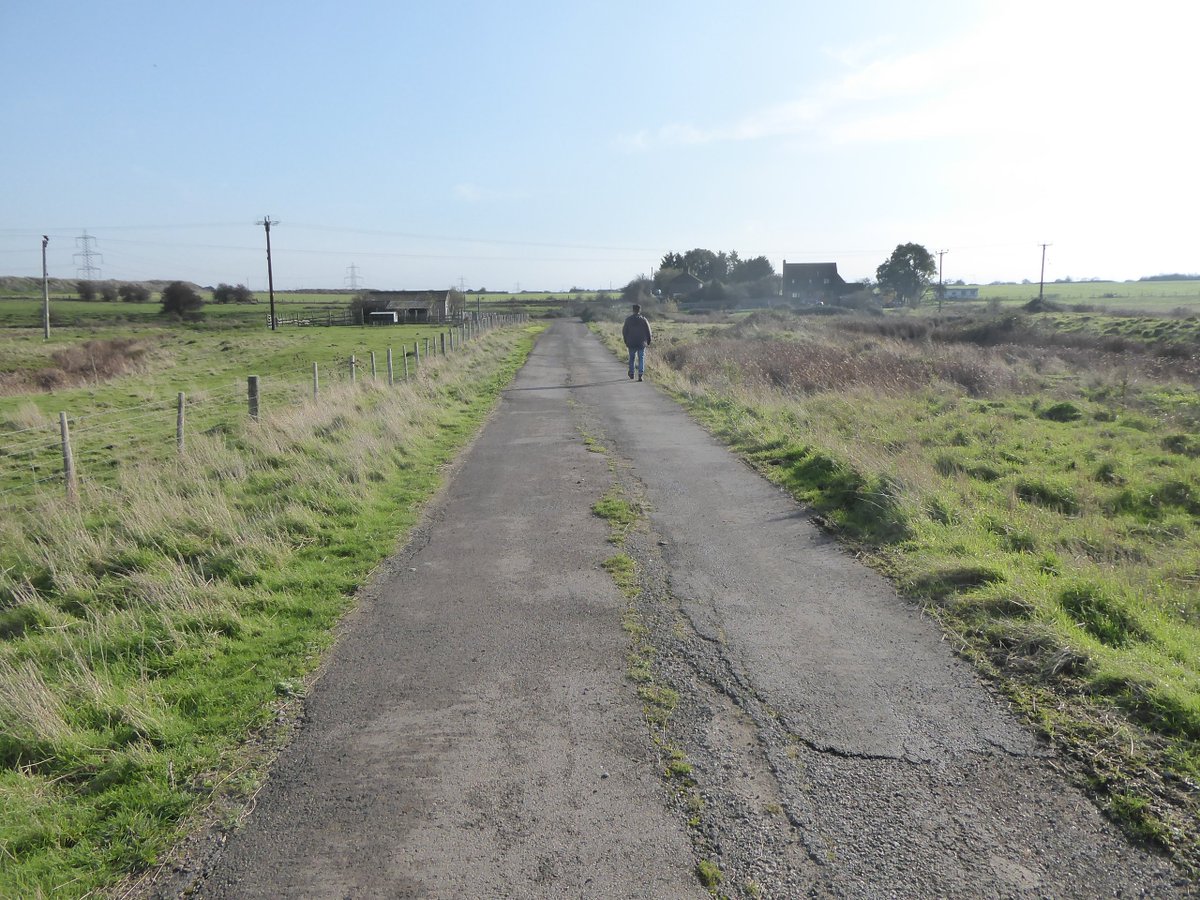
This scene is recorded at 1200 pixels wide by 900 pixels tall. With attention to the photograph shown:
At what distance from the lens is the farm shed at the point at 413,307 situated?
9225 centimetres

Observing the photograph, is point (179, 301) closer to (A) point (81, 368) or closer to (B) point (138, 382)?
(A) point (81, 368)

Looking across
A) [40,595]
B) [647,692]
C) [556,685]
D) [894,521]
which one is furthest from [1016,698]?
[40,595]

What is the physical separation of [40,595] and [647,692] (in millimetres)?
5576

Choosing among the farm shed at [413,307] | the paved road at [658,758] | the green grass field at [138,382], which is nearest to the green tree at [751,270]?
the farm shed at [413,307]

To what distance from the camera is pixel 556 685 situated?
15.0ft

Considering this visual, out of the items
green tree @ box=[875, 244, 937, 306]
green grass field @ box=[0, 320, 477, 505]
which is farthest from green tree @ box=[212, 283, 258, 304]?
green tree @ box=[875, 244, 937, 306]

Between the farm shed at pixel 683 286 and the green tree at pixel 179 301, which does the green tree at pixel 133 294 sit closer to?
the green tree at pixel 179 301

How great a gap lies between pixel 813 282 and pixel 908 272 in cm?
1220

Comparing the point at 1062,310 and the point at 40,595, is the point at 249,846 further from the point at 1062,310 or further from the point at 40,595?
the point at 1062,310

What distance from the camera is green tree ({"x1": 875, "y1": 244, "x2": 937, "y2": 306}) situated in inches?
3875

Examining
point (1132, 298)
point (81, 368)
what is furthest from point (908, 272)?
point (81, 368)

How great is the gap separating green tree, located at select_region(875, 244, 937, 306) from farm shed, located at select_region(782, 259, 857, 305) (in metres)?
5.65

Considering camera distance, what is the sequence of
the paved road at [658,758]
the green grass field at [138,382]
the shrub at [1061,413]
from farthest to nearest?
the shrub at [1061,413] < the green grass field at [138,382] < the paved road at [658,758]

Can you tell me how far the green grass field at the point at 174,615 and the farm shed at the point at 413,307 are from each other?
79675mm
